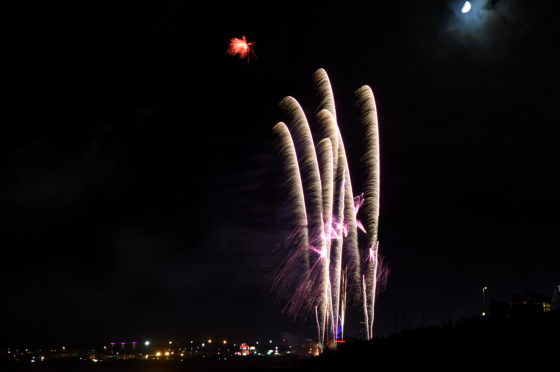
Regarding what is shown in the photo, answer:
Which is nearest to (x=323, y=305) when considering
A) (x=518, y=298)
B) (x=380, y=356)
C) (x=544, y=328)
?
(x=380, y=356)

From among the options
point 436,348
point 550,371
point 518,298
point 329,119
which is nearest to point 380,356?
point 436,348

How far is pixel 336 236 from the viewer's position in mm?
34406

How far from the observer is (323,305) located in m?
34.5

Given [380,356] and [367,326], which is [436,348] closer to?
[380,356]

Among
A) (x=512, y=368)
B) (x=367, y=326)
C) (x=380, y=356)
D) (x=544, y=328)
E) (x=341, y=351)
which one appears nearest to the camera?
(x=512, y=368)

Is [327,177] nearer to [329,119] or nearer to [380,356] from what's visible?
[329,119]

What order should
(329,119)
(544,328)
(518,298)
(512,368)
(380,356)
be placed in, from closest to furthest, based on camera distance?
(512,368), (544,328), (380,356), (329,119), (518,298)

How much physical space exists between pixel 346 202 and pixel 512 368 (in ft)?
53.1

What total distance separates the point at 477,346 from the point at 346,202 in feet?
44.4

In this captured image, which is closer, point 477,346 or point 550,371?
point 550,371

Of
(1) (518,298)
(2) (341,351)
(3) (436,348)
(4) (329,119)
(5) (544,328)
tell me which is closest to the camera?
(5) (544,328)

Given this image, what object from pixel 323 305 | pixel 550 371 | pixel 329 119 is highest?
pixel 329 119

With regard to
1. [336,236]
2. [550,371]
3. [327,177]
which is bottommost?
[550,371]

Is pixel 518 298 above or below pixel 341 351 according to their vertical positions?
above
